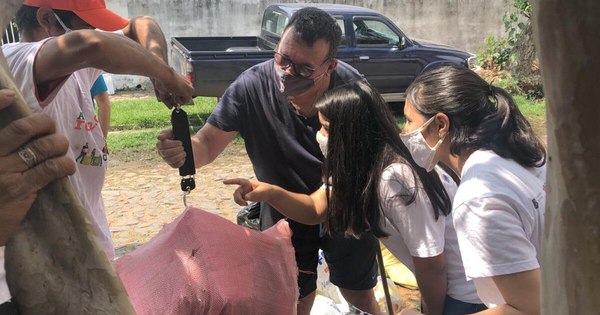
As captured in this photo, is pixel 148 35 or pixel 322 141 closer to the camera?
pixel 148 35

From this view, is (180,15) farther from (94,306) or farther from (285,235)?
(94,306)

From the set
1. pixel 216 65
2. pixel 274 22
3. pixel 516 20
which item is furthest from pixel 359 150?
pixel 516 20

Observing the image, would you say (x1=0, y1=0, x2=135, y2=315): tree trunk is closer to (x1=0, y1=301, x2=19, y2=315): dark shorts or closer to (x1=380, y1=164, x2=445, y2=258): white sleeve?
(x1=0, y1=301, x2=19, y2=315): dark shorts

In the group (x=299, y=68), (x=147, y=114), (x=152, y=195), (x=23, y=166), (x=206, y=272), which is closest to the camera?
(x=23, y=166)

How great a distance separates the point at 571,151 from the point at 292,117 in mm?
2079

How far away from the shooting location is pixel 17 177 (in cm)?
82

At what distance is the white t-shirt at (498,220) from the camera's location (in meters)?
1.48

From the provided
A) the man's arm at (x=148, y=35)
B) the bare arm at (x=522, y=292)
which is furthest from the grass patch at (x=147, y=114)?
the bare arm at (x=522, y=292)

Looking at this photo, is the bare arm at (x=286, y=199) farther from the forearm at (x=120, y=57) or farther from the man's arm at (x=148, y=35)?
the forearm at (x=120, y=57)

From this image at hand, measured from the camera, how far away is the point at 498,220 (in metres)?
1.49

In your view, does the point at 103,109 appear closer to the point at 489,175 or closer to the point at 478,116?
the point at 478,116

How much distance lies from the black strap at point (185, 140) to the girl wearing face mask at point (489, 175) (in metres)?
0.76

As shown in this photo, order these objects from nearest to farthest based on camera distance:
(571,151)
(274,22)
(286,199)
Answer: (571,151) < (286,199) < (274,22)

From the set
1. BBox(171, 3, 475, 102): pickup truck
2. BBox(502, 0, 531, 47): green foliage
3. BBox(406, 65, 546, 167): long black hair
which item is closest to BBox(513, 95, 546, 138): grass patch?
BBox(171, 3, 475, 102): pickup truck
